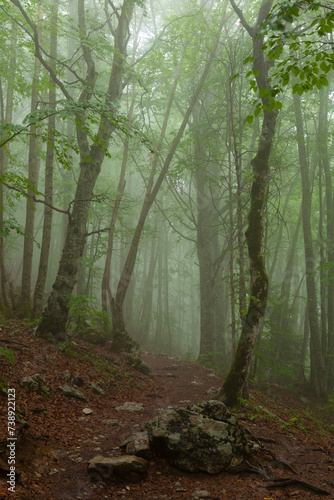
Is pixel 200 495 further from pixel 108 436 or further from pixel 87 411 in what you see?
pixel 87 411

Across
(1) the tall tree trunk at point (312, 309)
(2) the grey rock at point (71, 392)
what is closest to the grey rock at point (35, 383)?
(2) the grey rock at point (71, 392)

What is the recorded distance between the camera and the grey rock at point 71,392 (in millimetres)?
5664

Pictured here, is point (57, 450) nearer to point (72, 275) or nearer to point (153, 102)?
point (72, 275)

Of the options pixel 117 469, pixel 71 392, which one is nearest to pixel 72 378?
pixel 71 392

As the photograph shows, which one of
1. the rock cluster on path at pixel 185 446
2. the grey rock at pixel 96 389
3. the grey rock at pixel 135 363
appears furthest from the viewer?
the grey rock at pixel 135 363

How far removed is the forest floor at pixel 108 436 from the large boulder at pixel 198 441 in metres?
0.12

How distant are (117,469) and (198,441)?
1013mm

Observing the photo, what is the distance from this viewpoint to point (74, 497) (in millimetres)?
3145

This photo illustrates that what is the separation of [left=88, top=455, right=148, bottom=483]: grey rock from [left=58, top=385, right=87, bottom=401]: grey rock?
2.17 metres

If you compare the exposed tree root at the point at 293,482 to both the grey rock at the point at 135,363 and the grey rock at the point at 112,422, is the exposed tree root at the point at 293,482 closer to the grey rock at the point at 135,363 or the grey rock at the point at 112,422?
the grey rock at the point at 112,422

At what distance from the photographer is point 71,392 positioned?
5738 mm

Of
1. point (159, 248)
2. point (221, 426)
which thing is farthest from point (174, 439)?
point (159, 248)

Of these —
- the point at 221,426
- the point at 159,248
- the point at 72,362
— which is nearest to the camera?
the point at 221,426

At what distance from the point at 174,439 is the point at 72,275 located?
495cm
